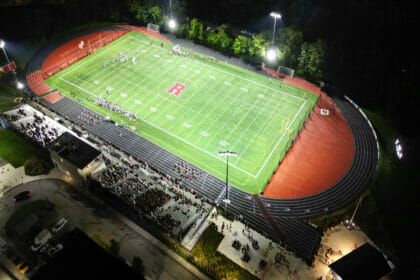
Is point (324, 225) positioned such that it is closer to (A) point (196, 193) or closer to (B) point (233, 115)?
(A) point (196, 193)

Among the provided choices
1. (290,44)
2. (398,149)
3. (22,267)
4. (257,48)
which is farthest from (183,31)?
(22,267)

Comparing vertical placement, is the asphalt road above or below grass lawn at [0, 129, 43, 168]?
below

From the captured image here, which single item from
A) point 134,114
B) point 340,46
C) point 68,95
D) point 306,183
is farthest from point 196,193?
point 340,46

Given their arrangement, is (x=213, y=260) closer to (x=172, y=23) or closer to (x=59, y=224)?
(x=59, y=224)

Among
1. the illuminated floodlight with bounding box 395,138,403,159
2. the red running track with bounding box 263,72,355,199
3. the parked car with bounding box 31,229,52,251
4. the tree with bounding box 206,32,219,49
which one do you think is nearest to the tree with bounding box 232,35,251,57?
the tree with bounding box 206,32,219,49

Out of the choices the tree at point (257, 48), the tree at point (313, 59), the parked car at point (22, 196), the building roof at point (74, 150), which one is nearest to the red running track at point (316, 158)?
the tree at point (313, 59)

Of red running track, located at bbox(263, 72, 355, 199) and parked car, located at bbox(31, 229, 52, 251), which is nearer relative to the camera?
parked car, located at bbox(31, 229, 52, 251)

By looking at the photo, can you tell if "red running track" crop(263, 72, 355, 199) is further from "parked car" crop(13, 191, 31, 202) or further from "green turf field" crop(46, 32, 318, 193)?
"parked car" crop(13, 191, 31, 202)
